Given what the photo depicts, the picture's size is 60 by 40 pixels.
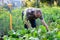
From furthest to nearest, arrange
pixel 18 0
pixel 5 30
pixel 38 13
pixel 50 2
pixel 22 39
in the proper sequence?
1. pixel 50 2
2. pixel 18 0
3. pixel 5 30
4. pixel 38 13
5. pixel 22 39

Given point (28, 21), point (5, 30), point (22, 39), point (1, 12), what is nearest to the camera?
point (22, 39)

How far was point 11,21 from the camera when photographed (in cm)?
661

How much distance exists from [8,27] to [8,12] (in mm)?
747

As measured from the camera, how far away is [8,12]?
285 inches

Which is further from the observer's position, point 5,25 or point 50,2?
point 50,2

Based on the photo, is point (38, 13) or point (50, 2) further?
point (50, 2)

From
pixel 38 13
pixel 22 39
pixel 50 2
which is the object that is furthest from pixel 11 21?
pixel 50 2

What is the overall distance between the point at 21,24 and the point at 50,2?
8997 mm

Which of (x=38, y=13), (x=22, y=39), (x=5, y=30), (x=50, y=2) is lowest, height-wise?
(x=50, y=2)

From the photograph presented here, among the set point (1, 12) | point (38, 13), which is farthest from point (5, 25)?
point (38, 13)

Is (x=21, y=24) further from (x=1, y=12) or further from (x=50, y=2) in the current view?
(x=50, y=2)

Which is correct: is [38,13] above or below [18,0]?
above

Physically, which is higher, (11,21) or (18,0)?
(11,21)

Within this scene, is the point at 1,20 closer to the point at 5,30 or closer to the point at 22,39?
the point at 5,30
